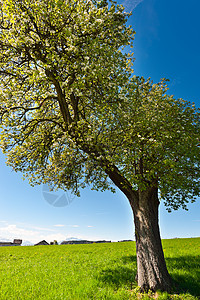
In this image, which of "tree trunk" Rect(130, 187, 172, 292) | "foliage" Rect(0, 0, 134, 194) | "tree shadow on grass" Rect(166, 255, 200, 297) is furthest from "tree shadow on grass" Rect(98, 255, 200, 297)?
"foliage" Rect(0, 0, 134, 194)

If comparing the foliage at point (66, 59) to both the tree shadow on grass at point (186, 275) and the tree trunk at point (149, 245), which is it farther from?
the tree shadow on grass at point (186, 275)

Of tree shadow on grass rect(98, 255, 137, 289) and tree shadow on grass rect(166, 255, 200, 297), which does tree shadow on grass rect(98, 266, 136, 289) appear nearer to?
tree shadow on grass rect(98, 255, 137, 289)

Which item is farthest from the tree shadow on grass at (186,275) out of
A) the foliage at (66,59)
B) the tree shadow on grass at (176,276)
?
the foliage at (66,59)

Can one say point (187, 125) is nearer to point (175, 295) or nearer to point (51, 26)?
point (175, 295)

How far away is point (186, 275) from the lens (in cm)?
1009

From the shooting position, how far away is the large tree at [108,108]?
925cm

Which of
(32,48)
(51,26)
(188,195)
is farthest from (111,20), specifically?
(188,195)

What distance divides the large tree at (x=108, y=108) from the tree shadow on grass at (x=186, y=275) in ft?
3.62

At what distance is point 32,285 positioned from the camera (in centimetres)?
933

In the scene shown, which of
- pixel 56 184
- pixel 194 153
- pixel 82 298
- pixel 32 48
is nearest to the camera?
pixel 82 298

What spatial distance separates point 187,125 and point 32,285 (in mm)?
10623

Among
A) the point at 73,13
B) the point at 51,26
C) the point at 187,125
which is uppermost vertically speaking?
the point at 73,13

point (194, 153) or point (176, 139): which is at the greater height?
point (176, 139)

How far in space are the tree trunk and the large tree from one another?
0.04 m
